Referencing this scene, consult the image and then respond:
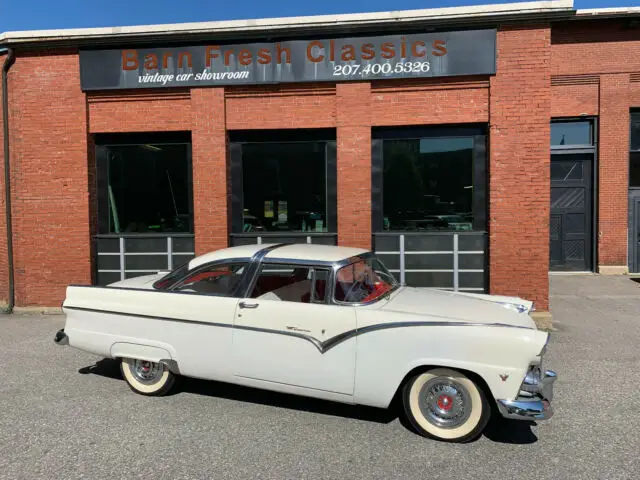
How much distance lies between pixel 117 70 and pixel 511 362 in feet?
27.3

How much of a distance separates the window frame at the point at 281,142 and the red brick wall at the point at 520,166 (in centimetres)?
274

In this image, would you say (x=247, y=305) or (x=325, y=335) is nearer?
(x=325, y=335)

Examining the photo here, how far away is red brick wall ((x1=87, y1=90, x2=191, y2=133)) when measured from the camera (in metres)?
8.72

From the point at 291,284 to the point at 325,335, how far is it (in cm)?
79

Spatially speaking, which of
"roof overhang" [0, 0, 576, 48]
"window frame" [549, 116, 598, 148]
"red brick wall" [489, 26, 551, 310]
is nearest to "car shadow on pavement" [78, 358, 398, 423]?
"red brick wall" [489, 26, 551, 310]

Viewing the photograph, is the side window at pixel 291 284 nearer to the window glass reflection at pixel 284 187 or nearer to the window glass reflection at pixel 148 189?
the window glass reflection at pixel 284 187

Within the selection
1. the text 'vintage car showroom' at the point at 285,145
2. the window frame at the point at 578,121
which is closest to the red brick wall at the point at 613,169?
the window frame at the point at 578,121

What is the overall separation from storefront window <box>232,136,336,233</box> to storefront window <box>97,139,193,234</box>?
3.74 feet

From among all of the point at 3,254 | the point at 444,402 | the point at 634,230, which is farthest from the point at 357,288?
the point at 634,230

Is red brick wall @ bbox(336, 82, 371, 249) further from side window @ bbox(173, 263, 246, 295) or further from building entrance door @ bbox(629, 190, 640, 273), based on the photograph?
building entrance door @ bbox(629, 190, 640, 273)

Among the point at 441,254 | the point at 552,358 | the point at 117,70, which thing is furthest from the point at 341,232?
the point at 117,70

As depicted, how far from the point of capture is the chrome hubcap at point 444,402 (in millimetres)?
3801

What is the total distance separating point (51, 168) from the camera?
8.81m

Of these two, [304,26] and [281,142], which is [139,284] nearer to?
[281,142]
